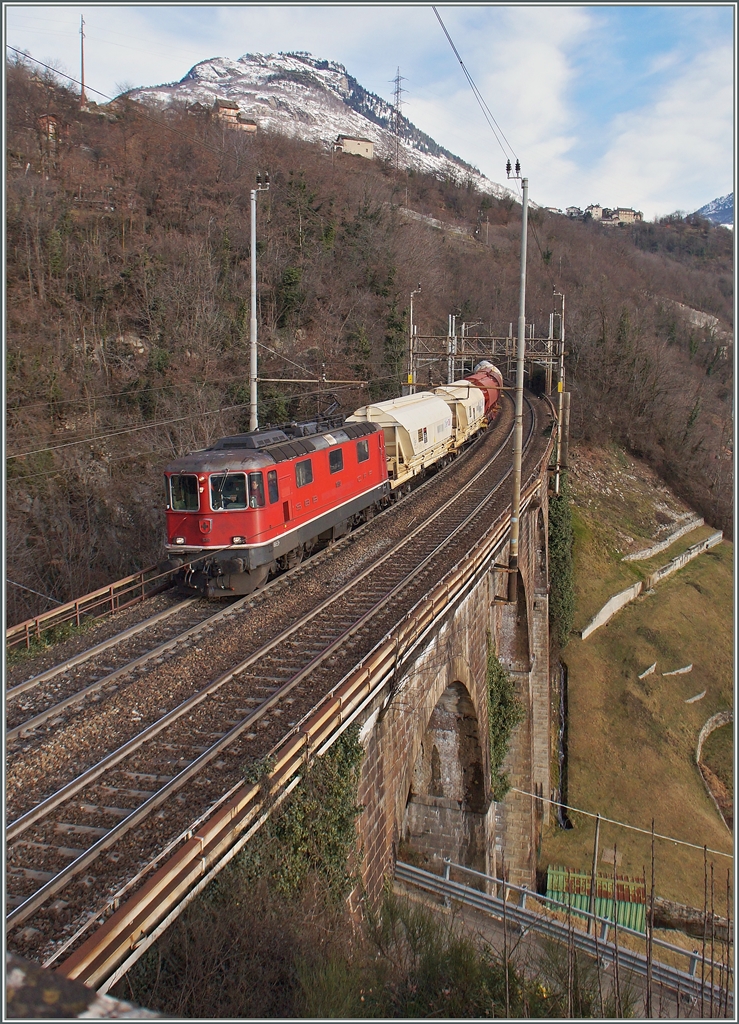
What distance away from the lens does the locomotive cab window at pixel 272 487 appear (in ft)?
44.2

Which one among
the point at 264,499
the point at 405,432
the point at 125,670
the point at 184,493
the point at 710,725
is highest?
the point at 405,432

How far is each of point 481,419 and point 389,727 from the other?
27.0 meters

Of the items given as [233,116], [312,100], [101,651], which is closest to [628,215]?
[312,100]

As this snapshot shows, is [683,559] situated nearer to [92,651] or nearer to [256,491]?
[256,491]

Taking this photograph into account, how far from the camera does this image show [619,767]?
28516 mm

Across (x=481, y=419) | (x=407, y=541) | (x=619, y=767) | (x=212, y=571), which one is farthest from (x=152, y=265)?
(x=619, y=767)

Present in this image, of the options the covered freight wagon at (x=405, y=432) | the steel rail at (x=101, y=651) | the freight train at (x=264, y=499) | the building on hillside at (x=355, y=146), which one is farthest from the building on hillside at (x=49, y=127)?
the building on hillside at (x=355, y=146)

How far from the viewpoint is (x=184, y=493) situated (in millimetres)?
13258

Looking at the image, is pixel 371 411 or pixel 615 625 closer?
pixel 371 411

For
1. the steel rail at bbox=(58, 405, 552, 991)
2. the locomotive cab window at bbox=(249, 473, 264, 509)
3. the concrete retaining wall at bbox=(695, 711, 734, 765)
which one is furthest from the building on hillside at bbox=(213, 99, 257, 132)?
the steel rail at bbox=(58, 405, 552, 991)

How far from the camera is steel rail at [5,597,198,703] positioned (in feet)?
31.5

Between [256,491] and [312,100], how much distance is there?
16303 cm

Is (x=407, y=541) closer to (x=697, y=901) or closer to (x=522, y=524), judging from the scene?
(x=522, y=524)

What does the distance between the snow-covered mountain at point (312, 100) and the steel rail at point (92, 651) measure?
9853 cm
